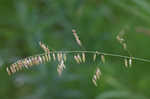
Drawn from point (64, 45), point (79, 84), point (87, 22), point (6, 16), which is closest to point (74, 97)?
point (79, 84)

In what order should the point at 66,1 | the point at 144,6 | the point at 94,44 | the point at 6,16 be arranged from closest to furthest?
the point at 144,6 < the point at 66,1 < the point at 94,44 < the point at 6,16

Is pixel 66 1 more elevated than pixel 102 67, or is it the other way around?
pixel 66 1

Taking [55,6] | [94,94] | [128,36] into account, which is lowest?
[94,94]

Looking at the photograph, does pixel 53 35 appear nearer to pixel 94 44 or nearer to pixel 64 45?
pixel 64 45

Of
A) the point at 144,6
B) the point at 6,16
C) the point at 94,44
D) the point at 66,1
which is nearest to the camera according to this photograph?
the point at 144,6

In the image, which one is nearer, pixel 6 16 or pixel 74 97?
pixel 74 97

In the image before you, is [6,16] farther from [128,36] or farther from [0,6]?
[128,36]

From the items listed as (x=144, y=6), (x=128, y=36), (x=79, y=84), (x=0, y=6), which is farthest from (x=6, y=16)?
(x=144, y=6)
